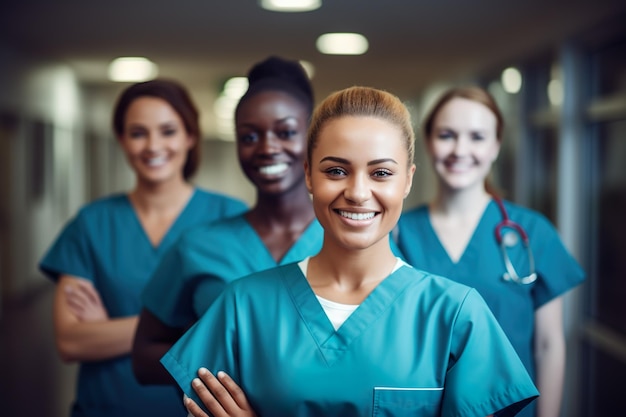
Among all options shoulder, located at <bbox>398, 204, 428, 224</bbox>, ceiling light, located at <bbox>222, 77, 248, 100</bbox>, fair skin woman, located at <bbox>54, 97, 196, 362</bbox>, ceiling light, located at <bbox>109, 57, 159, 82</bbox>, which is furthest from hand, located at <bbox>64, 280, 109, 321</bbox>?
ceiling light, located at <bbox>222, 77, 248, 100</bbox>

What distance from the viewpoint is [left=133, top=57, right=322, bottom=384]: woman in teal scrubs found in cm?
154

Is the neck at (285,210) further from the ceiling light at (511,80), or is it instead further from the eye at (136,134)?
the ceiling light at (511,80)

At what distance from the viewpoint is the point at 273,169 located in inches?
61.1

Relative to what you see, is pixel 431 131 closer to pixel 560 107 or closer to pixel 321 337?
pixel 321 337

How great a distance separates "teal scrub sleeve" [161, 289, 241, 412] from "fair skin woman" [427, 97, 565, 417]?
753mm

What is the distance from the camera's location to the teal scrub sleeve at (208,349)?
4.14 ft

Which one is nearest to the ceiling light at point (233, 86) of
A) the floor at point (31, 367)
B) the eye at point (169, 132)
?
the floor at point (31, 367)

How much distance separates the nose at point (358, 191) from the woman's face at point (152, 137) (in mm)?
1006

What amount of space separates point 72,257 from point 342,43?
3.87 meters

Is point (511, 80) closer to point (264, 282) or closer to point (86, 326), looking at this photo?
point (86, 326)

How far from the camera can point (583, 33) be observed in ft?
13.3

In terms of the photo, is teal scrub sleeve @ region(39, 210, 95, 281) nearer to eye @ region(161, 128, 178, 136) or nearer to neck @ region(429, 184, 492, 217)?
eye @ region(161, 128, 178, 136)

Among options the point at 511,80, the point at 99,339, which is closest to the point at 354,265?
the point at 99,339

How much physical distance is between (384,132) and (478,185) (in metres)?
0.81
